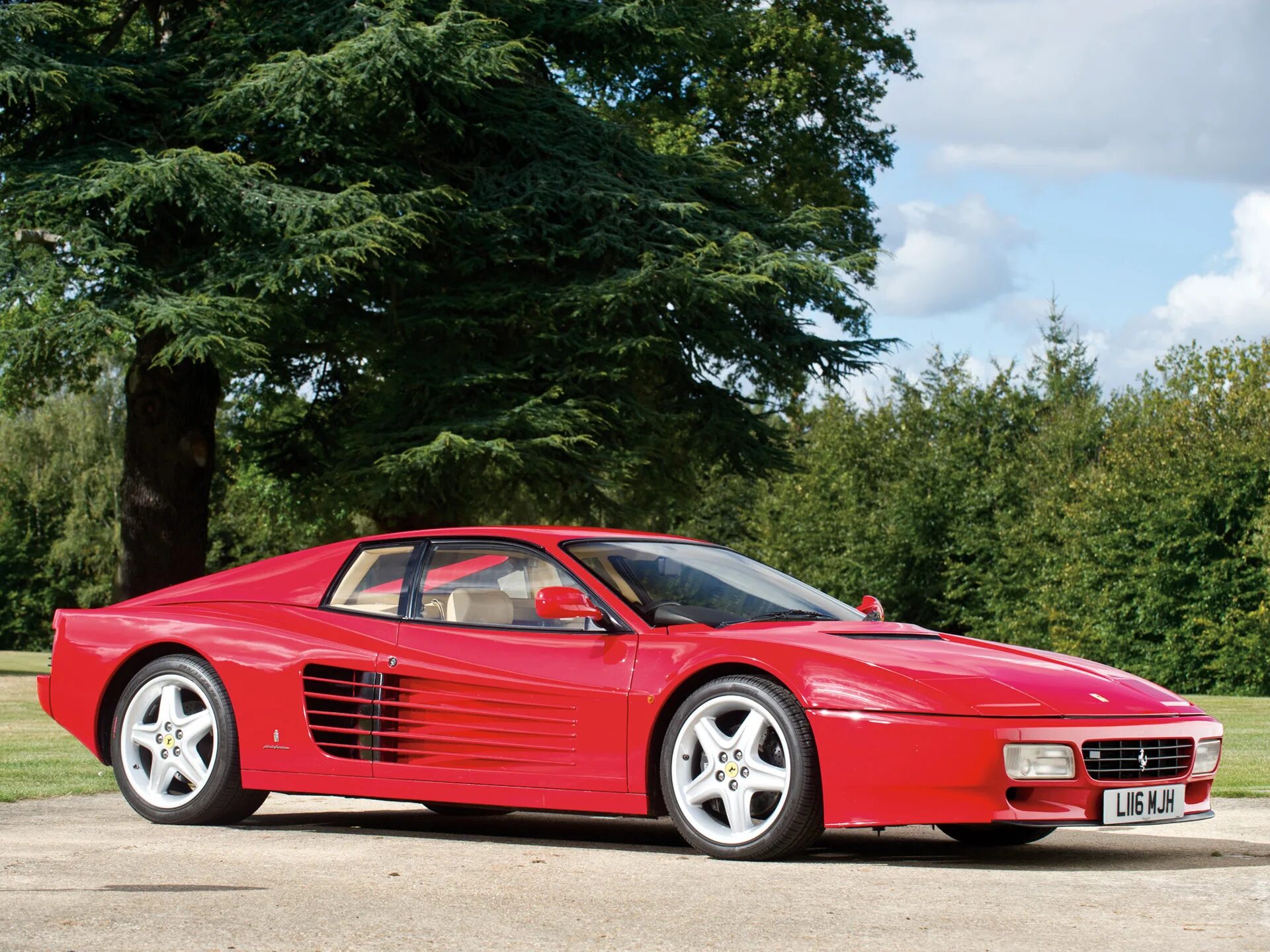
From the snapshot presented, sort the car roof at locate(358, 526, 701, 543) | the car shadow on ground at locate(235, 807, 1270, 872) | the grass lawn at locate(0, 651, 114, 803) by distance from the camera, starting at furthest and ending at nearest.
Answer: the grass lawn at locate(0, 651, 114, 803), the car roof at locate(358, 526, 701, 543), the car shadow on ground at locate(235, 807, 1270, 872)

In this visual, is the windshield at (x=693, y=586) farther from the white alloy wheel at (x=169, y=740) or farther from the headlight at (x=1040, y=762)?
the white alloy wheel at (x=169, y=740)

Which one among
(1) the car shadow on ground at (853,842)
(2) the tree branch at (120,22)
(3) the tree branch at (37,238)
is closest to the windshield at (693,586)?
(1) the car shadow on ground at (853,842)

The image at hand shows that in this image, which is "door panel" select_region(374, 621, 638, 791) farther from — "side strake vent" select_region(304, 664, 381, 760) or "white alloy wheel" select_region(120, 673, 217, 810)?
"white alloy wheel" select_region(120, 673, 217, 810)

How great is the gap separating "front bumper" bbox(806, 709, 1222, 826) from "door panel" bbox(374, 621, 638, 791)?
0.92 metres

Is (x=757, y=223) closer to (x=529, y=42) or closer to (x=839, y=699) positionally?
(x=529, y=42)

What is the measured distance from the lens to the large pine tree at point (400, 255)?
18266 millimetres

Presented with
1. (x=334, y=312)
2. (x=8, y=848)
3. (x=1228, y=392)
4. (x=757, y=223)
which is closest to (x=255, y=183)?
(x=334, y=312)

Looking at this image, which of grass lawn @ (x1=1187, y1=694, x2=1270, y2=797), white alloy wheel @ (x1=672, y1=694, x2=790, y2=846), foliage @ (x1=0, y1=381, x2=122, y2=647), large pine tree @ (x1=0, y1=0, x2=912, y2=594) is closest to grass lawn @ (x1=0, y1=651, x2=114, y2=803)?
large pine tree @ (x1=0, y1=0, x2=912, y2=594)

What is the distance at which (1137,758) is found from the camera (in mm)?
6391

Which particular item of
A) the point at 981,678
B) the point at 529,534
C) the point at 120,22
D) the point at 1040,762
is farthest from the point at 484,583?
the point at 120,22

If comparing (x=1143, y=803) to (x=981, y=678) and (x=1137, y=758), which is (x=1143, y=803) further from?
(x=981, y=678)

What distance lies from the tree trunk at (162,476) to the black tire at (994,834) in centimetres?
1462

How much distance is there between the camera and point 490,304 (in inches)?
782

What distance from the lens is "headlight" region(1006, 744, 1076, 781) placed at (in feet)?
20.0
